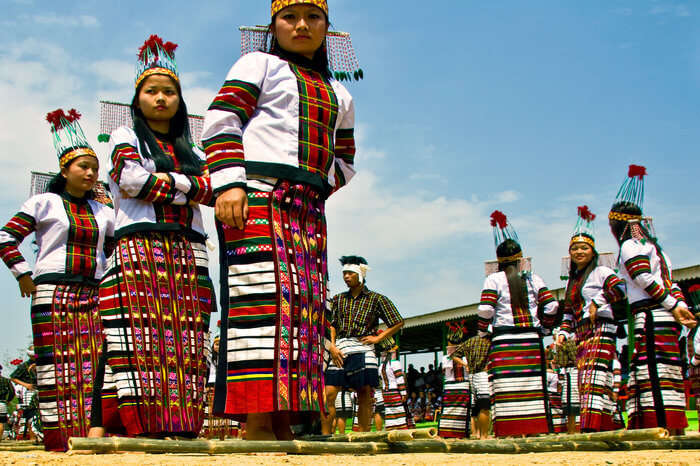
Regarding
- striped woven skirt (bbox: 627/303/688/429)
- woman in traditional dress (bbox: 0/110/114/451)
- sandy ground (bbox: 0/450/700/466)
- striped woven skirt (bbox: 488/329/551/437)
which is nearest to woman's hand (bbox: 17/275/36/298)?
woman in traditional dress (bbox: 0/110/114/451)

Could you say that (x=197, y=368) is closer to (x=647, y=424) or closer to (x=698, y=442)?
(x=698, y=442)

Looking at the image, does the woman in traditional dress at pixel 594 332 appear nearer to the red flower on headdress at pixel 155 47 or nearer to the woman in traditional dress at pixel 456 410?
the woman in traditional dress at pixel 456 410

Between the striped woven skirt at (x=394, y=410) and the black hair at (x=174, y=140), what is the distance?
779 cm

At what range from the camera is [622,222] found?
7547mm

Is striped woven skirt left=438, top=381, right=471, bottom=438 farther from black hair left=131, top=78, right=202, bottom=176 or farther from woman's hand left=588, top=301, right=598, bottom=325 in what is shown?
black hair left=131, top=78, right=202, bottom=176

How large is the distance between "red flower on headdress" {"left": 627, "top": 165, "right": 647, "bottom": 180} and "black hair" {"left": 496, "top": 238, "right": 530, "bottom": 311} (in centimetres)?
130

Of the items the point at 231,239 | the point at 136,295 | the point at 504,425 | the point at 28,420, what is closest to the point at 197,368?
the point at 136,295

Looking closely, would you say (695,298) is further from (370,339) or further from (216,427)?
(216,427)

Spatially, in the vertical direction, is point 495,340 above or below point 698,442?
above

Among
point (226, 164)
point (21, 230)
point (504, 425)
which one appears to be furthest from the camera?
point (504, 425)

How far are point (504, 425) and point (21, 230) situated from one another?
15.3ft

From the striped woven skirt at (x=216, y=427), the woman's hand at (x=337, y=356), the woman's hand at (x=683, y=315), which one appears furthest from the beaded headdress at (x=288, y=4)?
the striped woven skirt at (x=216, y=427)

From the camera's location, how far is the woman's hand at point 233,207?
3424mm

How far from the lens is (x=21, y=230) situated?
617 centimetres
